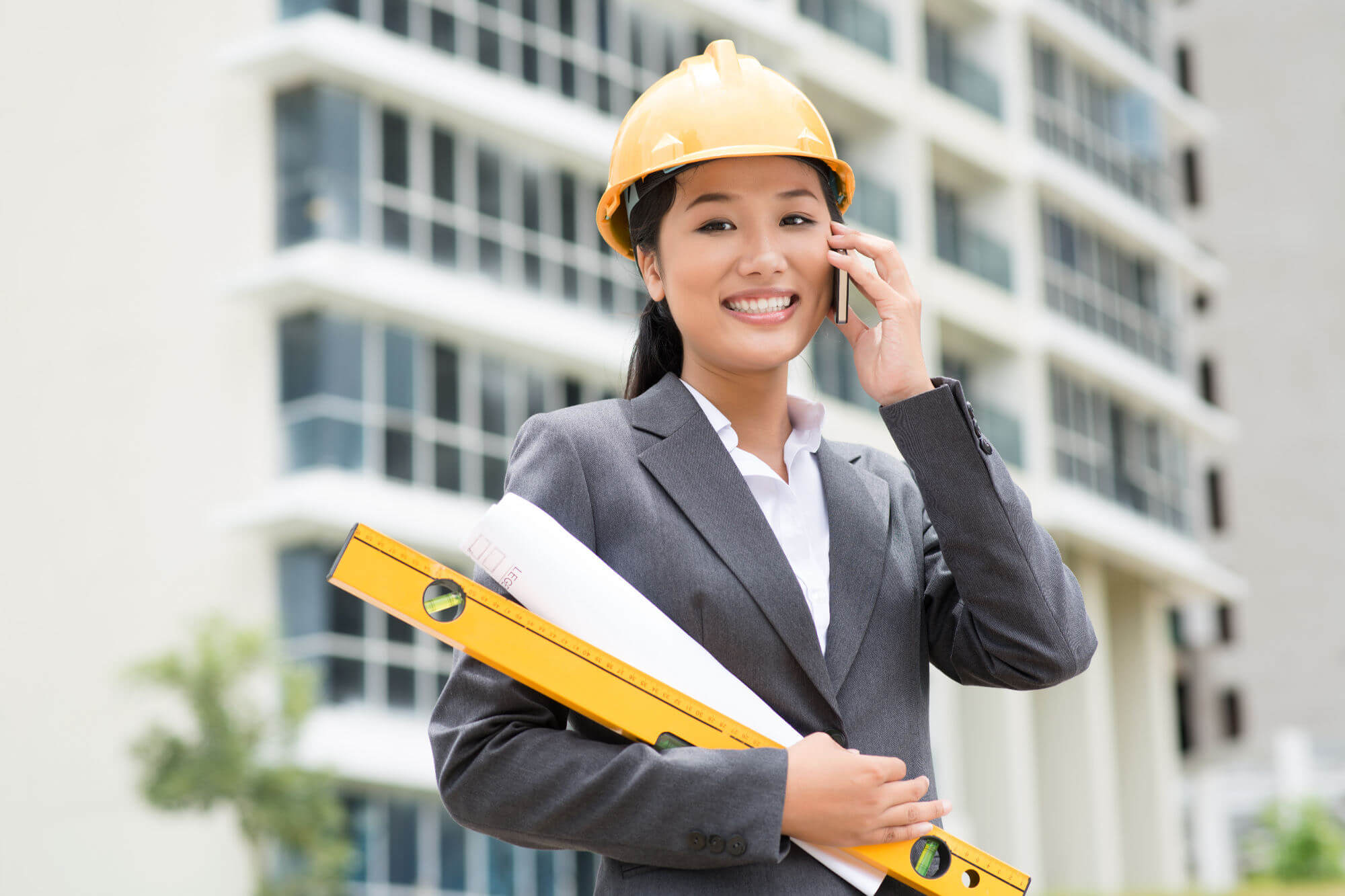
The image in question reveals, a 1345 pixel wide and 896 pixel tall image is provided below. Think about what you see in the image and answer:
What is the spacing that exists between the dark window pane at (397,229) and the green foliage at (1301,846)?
561 inches

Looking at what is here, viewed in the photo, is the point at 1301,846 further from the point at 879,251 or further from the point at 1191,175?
the point at 879,251

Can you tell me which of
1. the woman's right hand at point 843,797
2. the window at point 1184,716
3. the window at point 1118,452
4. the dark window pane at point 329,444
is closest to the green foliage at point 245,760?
the dark window pane at point 329,444

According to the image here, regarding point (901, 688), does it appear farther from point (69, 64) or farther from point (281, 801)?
point (69, 64)

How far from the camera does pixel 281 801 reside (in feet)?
60.8

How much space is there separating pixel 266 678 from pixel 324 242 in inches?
194

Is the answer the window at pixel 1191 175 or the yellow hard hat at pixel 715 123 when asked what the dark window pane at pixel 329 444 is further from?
the window at pixel 1191 175

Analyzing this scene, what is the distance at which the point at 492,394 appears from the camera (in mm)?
22812

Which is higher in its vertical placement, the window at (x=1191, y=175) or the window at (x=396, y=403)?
the window at (x=1191, y=175)

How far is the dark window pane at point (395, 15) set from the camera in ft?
73.6

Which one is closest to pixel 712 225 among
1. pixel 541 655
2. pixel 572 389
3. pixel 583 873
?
pixel 541 655

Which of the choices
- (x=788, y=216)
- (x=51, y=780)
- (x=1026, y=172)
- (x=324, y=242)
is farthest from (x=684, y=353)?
(x=1026, y=172)

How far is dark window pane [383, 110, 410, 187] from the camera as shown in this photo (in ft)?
72.9

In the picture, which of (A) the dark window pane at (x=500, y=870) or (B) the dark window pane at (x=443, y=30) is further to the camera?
(B) the dark window pane at (x=443, y=30)

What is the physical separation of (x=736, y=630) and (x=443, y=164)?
20.7 meters
